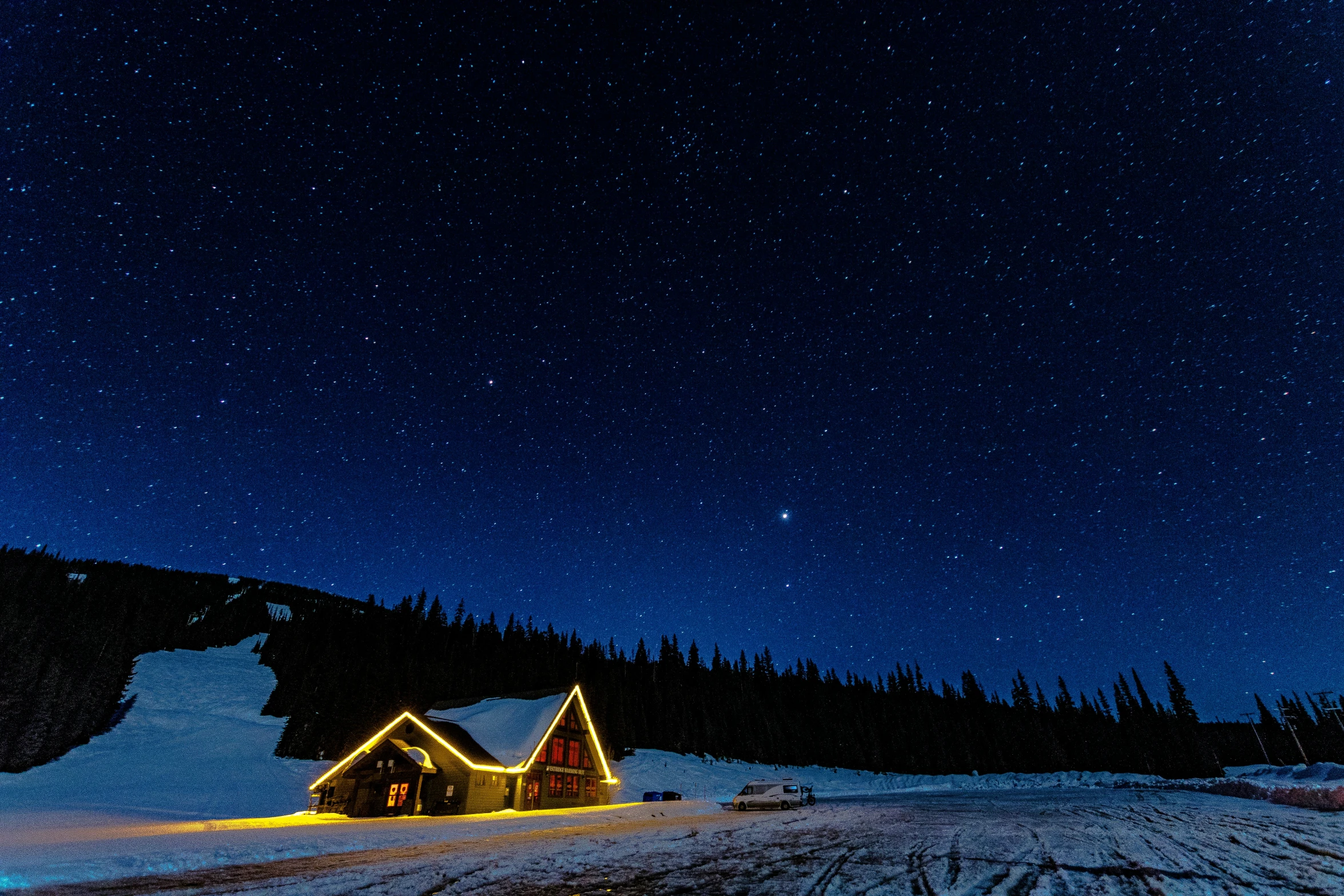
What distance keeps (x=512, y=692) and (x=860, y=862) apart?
197ft

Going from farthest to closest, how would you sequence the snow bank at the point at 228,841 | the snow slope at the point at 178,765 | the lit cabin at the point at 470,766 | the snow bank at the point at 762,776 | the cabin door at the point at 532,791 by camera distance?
the snow bank at the point at 762,776, the snow slope at the point at 178,765, the cabin door at the point at 532,791, the lit cabin at the point at 470,766, the snow bank at the point at 228,841

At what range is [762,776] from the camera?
69.4m

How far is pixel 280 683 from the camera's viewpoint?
78438mm

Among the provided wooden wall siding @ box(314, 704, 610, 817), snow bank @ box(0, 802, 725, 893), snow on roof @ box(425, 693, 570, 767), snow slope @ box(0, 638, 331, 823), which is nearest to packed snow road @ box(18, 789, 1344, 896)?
snow bank @ box(0, 802, 725, 893)

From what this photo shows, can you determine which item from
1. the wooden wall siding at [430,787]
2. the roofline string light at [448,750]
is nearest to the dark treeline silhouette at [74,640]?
the roofline string light at [448,750]

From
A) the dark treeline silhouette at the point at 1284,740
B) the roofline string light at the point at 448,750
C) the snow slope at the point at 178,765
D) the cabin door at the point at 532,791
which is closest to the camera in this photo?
the roofline string light at the point at 448,750

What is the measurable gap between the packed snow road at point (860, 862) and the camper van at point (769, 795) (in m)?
14.7

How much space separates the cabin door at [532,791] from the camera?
3402 cm

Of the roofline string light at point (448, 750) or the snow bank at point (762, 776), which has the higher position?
the roofline string light at point (448, 750)

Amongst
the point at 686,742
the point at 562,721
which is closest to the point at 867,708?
the point at 686,742

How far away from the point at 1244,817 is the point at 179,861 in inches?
1201

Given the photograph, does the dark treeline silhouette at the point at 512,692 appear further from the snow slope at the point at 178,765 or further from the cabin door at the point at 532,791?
the cabin door at the point at 532,791

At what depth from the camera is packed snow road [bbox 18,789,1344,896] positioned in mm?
9242

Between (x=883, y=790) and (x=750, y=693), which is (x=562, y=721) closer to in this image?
(x=883, y=790)
